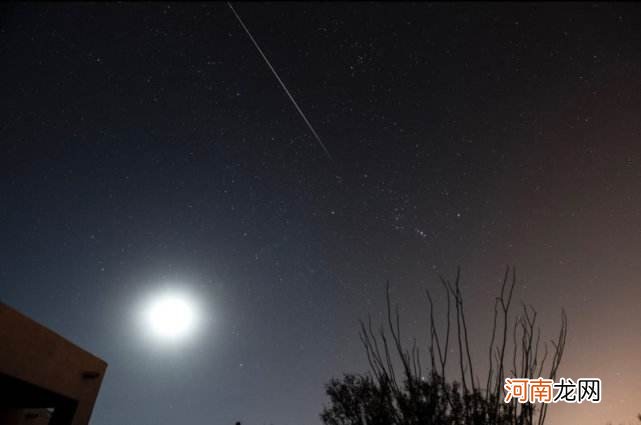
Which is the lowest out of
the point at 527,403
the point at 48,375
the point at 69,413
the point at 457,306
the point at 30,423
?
the point at 30,423

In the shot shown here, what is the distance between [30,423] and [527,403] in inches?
527

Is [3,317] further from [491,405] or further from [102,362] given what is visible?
[491,405]

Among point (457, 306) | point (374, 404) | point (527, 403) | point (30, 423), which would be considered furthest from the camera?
point (30, 423)

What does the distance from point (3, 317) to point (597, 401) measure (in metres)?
8.68

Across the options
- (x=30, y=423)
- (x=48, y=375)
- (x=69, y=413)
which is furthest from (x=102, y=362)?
(x=30, y=423)

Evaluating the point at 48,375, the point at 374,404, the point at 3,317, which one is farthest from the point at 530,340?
the point at 48,375

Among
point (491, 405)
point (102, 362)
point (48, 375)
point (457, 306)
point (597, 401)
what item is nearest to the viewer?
point (491, 405)

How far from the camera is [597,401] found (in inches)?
161

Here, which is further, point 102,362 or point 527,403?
point 102,362

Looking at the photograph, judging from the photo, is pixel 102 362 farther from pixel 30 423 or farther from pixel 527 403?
pixel 527 403

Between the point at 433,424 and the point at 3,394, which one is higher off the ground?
the point at 433,424

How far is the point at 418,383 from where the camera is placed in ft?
6.05

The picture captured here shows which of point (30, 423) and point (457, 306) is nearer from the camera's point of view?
point (457, 306)

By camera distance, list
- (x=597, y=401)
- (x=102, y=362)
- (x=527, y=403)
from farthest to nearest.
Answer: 1. (x=102, y=362)
2. (x=597, y=401)
3. (x=527, y=403)
